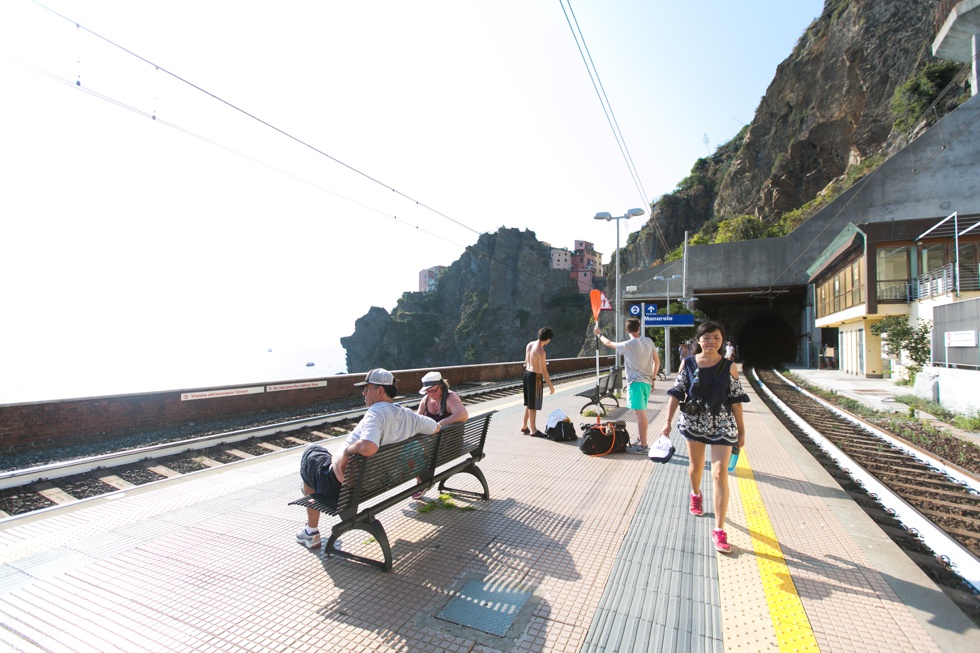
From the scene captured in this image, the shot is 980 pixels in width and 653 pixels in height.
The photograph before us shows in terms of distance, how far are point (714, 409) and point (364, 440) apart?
107 inches

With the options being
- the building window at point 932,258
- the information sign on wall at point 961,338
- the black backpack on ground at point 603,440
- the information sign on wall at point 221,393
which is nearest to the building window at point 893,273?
the building window at point 932,258

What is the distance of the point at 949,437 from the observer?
8.62 m

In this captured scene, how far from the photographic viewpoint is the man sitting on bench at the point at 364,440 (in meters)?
3.50

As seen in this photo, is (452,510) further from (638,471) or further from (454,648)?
(638,471)

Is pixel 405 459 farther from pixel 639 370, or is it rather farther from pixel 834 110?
pixel 834 110

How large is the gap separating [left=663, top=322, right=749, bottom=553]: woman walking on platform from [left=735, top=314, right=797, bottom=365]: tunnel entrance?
60343 mm

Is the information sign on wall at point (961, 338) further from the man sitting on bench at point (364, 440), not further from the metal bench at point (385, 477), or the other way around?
the man sitting on bench at point (364, 440)

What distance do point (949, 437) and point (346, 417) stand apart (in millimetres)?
11370

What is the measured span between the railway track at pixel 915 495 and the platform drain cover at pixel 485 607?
8.97 ft

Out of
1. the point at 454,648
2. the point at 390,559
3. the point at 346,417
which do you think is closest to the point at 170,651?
the point at 390,559

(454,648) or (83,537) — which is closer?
(454,648)

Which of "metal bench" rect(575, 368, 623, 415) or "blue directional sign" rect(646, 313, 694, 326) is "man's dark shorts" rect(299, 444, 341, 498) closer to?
"metal bench" rect(575, 368, 623, 415)

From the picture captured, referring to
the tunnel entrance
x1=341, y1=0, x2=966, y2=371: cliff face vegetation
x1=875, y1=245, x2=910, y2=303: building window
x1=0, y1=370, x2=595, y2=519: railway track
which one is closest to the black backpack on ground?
x1=0, y1=370, x2=595, y2=519: railway track

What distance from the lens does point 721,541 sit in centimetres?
373
